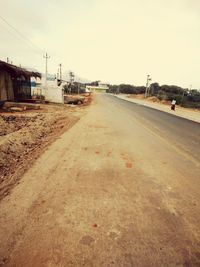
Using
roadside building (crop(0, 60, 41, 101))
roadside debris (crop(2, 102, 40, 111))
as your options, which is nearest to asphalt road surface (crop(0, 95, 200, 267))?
roadside debris (crop(2, 102, 40, 111))

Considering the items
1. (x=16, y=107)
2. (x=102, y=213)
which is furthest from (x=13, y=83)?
(x=102, y=213)

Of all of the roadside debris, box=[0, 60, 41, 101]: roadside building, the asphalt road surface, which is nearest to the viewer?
the asphalt road surface

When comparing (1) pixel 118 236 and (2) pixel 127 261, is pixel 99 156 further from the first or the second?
(2) pixel 127 261

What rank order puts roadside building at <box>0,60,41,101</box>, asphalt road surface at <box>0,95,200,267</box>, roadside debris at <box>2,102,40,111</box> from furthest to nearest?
roadside building at <box>0,60,41,101</box> → roadside debris at <box>2,102,40,111</box> → asphalt road surface at <box>0,95,200,267</box>

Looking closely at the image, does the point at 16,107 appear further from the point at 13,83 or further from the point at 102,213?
the point at 102,213

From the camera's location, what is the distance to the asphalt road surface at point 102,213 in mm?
2752

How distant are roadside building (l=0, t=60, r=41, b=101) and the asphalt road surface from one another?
52.8ft

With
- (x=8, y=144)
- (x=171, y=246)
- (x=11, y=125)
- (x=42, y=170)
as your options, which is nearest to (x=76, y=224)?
(x=171, y=246)

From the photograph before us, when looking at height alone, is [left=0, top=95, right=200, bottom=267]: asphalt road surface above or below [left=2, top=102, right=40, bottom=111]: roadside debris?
above

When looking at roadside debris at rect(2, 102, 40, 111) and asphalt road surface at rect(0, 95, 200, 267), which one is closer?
asphalt road surface at rect(0, 95, 200, 267)

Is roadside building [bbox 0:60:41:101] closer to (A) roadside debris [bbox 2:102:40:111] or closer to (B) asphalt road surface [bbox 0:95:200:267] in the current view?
(A) roadside debris [bbox 2:102:40:111]

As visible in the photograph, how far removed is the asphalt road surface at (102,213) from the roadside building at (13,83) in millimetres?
16097

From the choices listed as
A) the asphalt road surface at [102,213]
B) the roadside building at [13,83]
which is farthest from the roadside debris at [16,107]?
the asphalt road surface at [102,213]

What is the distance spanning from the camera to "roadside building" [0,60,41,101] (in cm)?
1998
